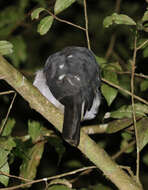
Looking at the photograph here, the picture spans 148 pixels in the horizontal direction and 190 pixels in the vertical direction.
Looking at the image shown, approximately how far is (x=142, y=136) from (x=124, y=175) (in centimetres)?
22

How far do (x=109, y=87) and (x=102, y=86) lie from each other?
0.14 feet

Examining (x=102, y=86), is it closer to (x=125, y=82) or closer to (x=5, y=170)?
(x=125, y=82)

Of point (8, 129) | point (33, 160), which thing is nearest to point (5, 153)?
point (8, 129)

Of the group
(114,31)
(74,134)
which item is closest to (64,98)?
(74,134)

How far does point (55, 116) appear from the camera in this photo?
204 cm

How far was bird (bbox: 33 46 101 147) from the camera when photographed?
81.1 inches

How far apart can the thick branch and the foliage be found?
135 millimetres

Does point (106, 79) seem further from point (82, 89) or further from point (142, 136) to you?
point (142, 136)

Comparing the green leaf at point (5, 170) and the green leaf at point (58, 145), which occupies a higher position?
the green leaf at point (5, 170)

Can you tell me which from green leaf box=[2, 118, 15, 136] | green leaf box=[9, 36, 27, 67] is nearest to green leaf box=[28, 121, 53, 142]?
green leaf box=[2, 118, 15, 136]

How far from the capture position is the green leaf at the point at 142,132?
198 centimetres

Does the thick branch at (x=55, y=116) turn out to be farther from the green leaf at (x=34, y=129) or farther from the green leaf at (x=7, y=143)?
the green leaf at (x=34, y=129)

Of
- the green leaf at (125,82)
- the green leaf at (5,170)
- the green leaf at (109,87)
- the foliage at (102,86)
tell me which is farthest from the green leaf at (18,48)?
the green leaf at (5,170)

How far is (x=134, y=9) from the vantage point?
14.9 ft
